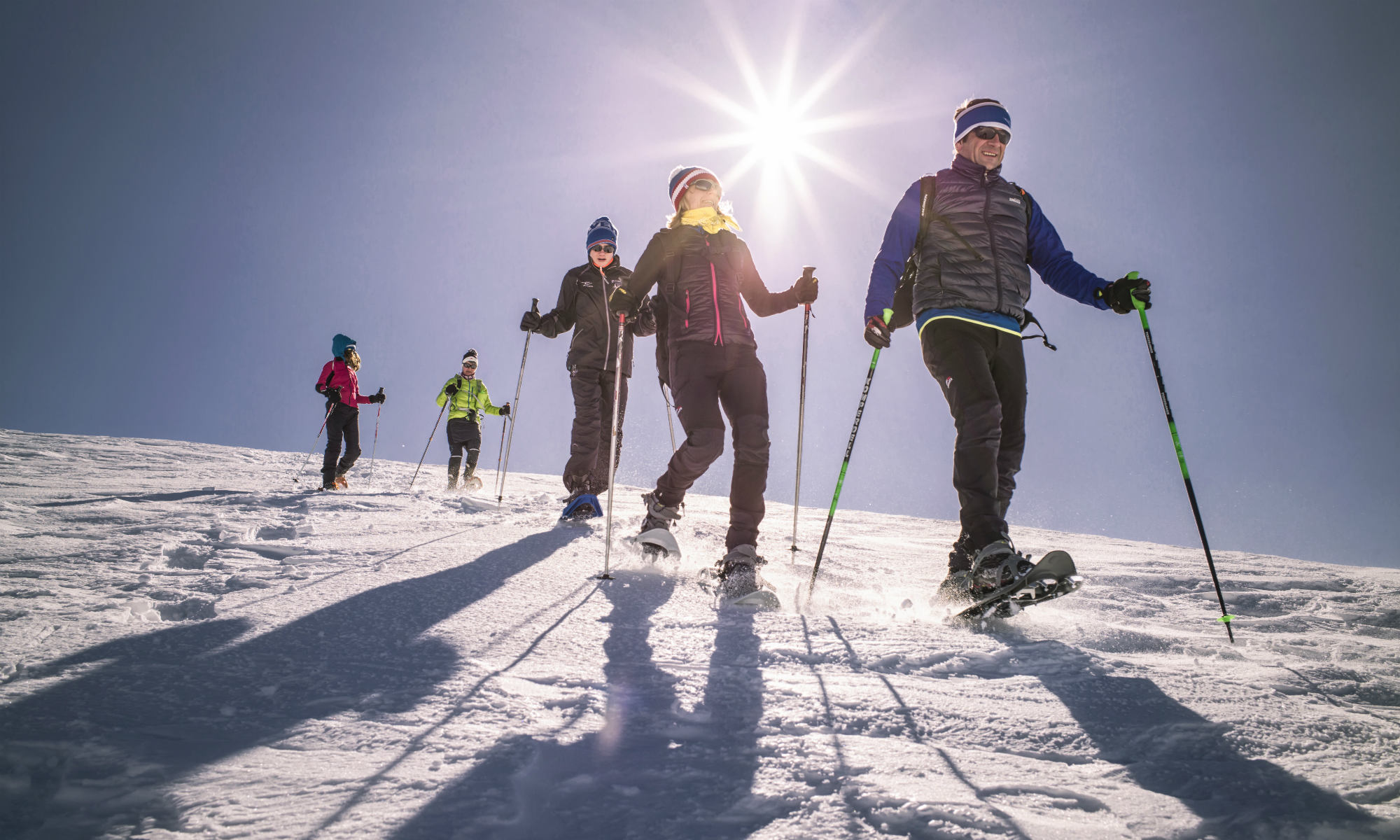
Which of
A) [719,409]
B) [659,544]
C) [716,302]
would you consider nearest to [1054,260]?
[716,302]

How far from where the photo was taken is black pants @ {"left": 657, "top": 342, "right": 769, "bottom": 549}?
130 inches

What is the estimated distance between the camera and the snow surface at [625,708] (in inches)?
37.7

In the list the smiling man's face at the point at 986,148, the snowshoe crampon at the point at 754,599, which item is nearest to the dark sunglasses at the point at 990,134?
the smiling man's face at the point at 986,148

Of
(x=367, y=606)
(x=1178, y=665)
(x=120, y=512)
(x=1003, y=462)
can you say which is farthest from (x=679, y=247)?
(x=120, y=512)

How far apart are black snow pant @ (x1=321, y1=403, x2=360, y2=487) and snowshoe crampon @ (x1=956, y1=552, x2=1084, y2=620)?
859 centimetres

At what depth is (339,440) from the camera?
8672mm

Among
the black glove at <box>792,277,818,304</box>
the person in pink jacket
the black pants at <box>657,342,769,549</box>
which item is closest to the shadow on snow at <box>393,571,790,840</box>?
the black pants at <box>657,342,769,549</box>

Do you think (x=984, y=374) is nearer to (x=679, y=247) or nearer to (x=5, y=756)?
(x=679, y=247)

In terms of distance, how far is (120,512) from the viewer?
371 centimetres

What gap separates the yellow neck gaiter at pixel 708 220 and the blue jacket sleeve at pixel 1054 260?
173cm

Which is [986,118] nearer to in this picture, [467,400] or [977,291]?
[977,291]

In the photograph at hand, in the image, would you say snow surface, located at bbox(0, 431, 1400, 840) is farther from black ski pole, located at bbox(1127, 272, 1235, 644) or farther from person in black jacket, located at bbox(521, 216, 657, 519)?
person in black jacket, located at bbox(521, 216, 657, 519)

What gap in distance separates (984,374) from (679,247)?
1901mm

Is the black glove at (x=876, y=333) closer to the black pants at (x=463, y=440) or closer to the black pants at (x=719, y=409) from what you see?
the black pants at (x=719, y=409)
